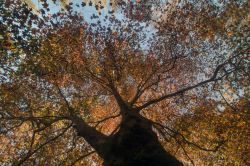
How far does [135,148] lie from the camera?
1191 cm

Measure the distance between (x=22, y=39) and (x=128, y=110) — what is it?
627 centimetres

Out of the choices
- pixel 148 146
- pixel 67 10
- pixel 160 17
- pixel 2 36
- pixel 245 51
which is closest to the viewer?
pixel 148 146

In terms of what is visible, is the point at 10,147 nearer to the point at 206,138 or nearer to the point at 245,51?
the point at 206,138

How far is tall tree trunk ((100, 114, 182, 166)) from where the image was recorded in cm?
1123

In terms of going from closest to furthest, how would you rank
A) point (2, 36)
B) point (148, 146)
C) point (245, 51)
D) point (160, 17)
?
1. point (148, 146)
2. point (2, 36)
3. point (245, 51)
4. point (160, 17)

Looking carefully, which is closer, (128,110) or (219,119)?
(128,110)

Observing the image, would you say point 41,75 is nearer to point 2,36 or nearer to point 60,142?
point 2,36

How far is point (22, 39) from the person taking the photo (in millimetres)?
14594

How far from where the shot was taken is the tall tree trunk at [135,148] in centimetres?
1123

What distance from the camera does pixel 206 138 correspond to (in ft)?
59.2

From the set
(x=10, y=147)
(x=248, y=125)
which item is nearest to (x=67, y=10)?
(x=10, y=147)

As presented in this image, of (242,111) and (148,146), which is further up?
(242,111)

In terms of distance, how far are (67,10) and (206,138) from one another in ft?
37.1

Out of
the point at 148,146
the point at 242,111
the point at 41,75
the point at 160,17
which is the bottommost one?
the point at 148,146
